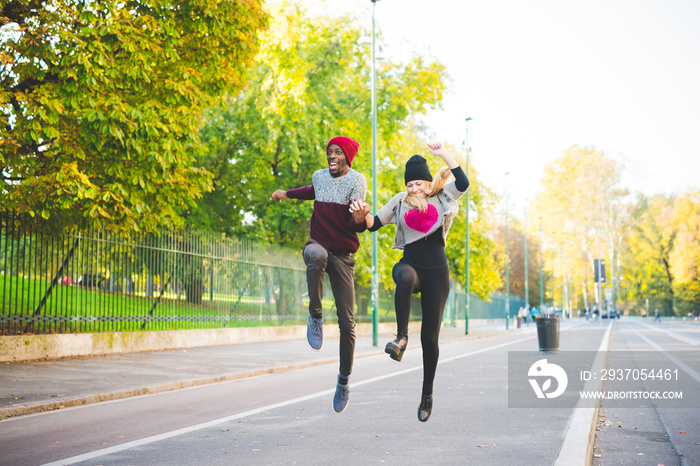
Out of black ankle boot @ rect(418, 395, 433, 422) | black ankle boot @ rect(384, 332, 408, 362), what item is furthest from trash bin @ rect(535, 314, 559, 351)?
black ankle boot @ rect(384, 332, 408, 362)

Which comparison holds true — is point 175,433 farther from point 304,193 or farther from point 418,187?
point 418,187

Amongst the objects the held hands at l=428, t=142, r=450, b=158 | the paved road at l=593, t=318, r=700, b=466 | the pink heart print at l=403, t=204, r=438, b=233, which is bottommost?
the paved road at l=593, t=318, r=700, b=466

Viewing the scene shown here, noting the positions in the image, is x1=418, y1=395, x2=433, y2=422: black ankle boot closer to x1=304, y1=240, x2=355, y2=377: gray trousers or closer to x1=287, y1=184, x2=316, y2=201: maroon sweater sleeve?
x1=304, y1=240, x2=355, y2=377: gray trousers

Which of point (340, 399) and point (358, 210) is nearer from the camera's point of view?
point (358, 210)

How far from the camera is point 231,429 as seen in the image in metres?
8.34

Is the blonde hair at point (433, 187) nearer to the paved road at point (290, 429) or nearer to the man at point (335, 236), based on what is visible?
the man at point (335, 236)

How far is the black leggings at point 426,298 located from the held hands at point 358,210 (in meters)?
0.54

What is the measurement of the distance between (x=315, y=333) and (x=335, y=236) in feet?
2.15

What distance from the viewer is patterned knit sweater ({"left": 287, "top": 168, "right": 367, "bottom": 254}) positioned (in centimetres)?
500

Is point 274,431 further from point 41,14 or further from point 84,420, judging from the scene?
point 41,14

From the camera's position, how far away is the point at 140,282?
19.8 m

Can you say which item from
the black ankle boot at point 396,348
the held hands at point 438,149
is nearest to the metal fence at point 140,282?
the black ankle boot at point 396,348

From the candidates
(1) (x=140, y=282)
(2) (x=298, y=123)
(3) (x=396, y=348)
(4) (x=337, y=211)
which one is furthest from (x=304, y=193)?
(2) (x=298, y=123)

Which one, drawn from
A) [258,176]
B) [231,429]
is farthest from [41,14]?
[258,176]
